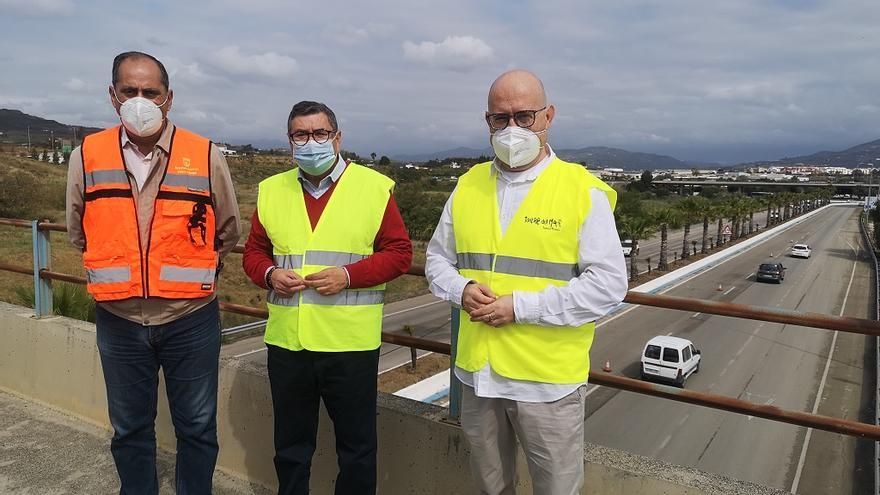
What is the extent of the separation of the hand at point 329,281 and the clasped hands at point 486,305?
56cm

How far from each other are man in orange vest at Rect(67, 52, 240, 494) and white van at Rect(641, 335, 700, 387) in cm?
2138

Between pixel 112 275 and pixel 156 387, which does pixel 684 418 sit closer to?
pixel 156 387

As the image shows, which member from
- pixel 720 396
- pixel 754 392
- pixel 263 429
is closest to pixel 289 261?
pixel 263 429

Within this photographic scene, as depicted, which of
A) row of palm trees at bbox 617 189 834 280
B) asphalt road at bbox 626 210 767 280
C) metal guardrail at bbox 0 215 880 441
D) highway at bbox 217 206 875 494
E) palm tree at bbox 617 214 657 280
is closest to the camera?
metal guardrail at bbox 0 215 880 441

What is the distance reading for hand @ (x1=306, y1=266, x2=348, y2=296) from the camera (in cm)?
240

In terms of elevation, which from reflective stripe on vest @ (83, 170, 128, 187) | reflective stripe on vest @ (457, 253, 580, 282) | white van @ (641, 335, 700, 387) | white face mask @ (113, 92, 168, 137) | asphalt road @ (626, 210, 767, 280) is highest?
white face mask @ (113, 92, 168, 137)

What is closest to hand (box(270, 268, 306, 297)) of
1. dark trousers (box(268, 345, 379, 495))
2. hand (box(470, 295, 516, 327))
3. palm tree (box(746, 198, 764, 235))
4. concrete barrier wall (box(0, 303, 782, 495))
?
dark trousers (box(268, 345, 379, 495))

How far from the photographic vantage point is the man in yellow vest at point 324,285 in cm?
246

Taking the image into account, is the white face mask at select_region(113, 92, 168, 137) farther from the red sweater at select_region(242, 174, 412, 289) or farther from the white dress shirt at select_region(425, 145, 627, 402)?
the white dress shirt at select_region(425, 145, 627, 402)

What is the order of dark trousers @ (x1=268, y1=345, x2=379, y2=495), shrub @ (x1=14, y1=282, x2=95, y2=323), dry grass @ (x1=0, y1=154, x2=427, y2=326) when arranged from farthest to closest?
dry grass @ (x1=0, y1=154, x2=427, y2=326), shrub @ (x1=14, y1=282, x2=95, y2=323), dark trousers @ (x1=268, y1=345, x2=379, y2=495)

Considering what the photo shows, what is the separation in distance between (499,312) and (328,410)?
1014 millimetres

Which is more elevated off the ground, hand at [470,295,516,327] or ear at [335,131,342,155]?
ear at [335,131,342,155]

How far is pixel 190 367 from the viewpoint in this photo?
2.63m

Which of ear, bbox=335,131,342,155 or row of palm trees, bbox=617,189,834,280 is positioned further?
row of palm trees, bbox=617,189,834,280
